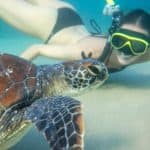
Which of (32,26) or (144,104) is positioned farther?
(32,26)

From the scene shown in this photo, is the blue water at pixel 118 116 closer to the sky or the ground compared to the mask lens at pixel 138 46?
closer to the ground

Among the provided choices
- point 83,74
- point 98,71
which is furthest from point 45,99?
Answer: point 98,71

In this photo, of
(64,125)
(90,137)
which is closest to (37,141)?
(90,137)

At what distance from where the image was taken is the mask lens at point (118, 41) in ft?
12.5

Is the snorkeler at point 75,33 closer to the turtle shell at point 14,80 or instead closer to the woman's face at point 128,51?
the woman's face at point 128,51

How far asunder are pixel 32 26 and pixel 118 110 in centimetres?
262

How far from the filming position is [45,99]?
243 centimetres

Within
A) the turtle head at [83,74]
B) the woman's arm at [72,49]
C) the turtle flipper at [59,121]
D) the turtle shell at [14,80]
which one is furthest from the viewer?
the woman's arm at [72,49]

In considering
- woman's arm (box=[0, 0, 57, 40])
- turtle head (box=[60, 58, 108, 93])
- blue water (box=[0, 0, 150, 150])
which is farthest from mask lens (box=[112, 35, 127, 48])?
woman's arm (box=[0, 0, 57, 40])

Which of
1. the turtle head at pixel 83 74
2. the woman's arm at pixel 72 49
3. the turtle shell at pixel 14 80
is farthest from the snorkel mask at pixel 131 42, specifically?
the turtle shell at pixel 14 80

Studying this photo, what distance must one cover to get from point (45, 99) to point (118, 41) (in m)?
1.71

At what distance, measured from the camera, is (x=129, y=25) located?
3891 millimetres

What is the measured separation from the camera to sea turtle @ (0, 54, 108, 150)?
6.37 ft

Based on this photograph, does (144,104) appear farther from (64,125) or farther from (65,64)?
(64,125)
